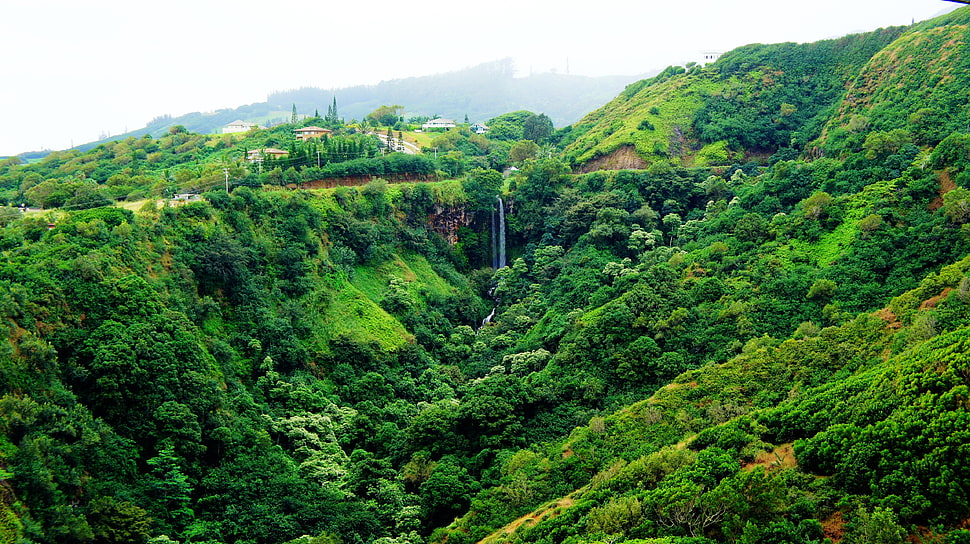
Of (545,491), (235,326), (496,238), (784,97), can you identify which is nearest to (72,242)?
(235,326)

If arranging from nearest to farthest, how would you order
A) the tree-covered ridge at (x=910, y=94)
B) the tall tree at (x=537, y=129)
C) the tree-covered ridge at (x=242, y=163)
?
the tree-covered ridge at (x=242, y=163) < the tree-covered ridge at (x=910, y=94) < the tall tree at (x=537, y=129)

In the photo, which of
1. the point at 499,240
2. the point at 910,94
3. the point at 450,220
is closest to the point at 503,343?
the point at 450,220

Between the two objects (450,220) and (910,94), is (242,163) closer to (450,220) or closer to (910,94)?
(450,220)

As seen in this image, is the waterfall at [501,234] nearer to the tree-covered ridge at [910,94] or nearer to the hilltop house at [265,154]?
the hilltop house at [265,154]

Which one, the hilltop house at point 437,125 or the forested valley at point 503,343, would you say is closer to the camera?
the forested valley at point 503,343

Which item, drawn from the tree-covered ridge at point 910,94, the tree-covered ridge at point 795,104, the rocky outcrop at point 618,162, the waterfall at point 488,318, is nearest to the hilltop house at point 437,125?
the tree-covered ridge at point 795,104

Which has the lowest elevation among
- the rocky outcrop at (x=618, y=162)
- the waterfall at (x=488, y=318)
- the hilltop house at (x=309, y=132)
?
the waterfall at (x=488, y=318)
